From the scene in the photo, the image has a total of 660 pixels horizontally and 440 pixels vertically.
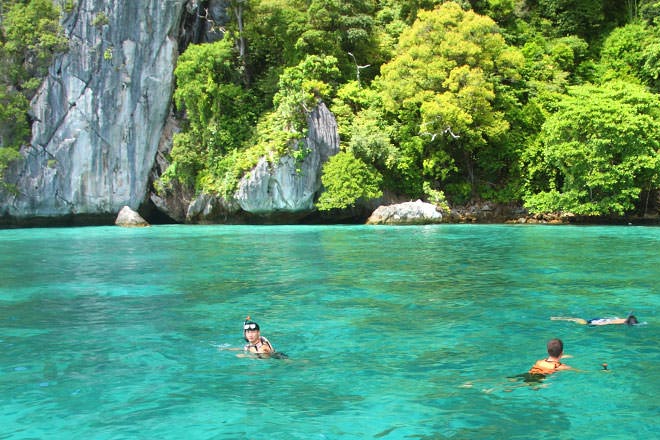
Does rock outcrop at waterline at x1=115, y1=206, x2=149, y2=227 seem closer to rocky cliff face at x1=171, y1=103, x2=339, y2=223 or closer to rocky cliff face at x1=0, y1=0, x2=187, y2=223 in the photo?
rocky cliff face at x1=0, y1=0, x2=187, y2=223

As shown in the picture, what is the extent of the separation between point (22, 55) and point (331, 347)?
33758mm

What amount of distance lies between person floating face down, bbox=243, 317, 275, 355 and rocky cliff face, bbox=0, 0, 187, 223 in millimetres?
30382

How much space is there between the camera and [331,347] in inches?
341

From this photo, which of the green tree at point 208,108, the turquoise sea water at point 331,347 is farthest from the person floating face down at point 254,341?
the green tree at point 208,108

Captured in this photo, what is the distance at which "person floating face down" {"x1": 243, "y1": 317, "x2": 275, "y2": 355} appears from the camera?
801 centimetres

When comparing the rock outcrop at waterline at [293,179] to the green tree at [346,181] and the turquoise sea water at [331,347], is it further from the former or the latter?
the turquoise sea water at [331,347]

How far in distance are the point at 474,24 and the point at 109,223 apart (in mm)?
22856

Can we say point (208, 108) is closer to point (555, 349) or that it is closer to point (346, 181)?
point (346, 181)

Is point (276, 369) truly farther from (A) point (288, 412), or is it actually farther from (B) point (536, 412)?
(B) point (536, 412)

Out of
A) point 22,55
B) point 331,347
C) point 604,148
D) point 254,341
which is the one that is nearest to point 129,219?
point 22,55

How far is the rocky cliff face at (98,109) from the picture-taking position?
35.5 metres

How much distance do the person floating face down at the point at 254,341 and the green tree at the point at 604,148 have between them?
23.6 meters

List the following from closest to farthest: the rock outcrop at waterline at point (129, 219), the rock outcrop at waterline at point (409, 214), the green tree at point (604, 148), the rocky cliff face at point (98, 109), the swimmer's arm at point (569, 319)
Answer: the swimmer's arm at point (569, 319) → the green tree at point (604, 148) → the rock outcrop at waterline at point (409, 214) → the rock outcrop at waterline at point (129, 219) → the rocky cliff face at point (98, 109)

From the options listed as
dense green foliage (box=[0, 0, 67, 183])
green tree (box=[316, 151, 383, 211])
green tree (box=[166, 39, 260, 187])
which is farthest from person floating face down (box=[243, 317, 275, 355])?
dense green foliage (box=[0, 0, 67, 183])
